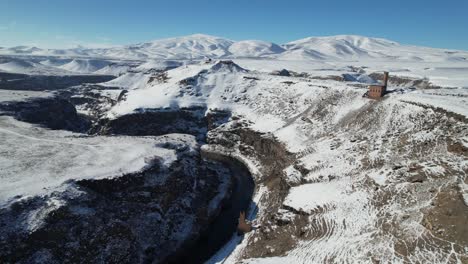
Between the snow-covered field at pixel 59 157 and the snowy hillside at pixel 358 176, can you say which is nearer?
the snowy hillside at pixel 358 176

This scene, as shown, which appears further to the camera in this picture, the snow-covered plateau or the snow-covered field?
the snow-covered field

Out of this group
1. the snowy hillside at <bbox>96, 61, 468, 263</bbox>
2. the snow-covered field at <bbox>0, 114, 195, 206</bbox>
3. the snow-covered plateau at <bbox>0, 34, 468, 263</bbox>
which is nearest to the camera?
the snowy hillside at <bbox>96, 61, 468, 263</bbox>

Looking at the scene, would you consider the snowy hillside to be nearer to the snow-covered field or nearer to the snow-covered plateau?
the snow-covered plateau

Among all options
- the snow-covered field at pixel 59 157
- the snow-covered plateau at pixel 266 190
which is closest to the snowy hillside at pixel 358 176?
the snow-covered plateau at pixel 266 190

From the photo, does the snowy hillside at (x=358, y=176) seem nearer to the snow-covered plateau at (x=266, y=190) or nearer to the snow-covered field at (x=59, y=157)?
the snow-covered plateau at (x=266, y=190)

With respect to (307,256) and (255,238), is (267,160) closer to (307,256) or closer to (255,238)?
(255,238)

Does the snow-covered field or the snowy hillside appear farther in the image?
the snow-covered field

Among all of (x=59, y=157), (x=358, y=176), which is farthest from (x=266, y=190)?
(x=59, y=157)

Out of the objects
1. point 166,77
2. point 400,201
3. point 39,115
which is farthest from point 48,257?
point 166,77

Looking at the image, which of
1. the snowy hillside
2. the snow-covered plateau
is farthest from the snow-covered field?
the snowy hillside

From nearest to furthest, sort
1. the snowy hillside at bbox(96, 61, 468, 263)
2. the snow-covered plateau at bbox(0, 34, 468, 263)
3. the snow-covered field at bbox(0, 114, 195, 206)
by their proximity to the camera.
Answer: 1. the snowy hillside at bbox(96, 61, 468, 263)
2. the snow-covered plateau at bbox(0, 34, 468, 263)
3. the snow-covered field at bbox(0, 114, 195, 206)

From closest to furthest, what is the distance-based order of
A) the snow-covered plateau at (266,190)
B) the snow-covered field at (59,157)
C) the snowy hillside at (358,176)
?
the snowy hillside at (358,176)
the snow-covered plateau at (266,190)
the snow-covered field at (59,157)

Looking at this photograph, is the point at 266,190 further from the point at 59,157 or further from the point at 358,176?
the point at 59,157
